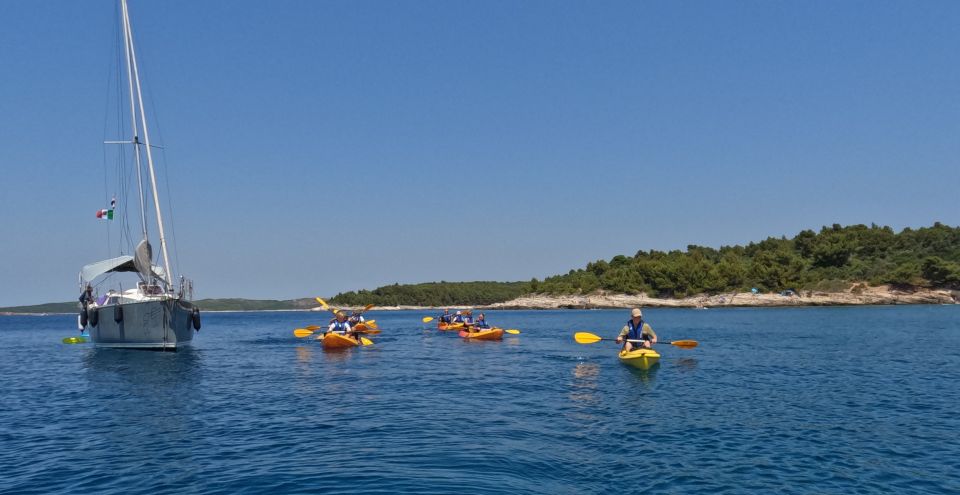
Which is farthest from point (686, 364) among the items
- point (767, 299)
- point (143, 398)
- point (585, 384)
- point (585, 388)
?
point (767, 299)

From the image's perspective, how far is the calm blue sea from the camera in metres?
11.4

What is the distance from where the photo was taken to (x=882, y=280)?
118688 millimetres

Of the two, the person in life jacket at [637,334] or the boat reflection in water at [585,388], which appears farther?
the person in life jacket at [637,334]

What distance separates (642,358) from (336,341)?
19465 millimetres

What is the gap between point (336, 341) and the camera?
129ft

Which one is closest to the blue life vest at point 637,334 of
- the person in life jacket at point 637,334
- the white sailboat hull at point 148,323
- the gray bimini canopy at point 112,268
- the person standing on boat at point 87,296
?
the person in life jacket at point 637,334

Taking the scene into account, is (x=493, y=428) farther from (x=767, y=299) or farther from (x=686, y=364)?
(x=767, y=299)

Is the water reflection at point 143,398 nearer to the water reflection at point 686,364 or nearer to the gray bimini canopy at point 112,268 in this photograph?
the gray bimini canopy at point 112,268

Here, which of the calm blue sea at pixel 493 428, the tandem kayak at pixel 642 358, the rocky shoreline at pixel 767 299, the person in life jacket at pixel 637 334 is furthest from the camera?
the rocky shoreline at pixel 767 299

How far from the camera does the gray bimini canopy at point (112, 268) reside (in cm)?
4203

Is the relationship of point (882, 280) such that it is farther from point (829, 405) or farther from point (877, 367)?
point (829, 405)

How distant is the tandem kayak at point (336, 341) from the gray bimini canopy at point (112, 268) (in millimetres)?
11318

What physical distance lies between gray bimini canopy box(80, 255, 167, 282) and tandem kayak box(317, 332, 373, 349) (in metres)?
11.3

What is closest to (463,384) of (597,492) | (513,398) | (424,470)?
(513,398)
